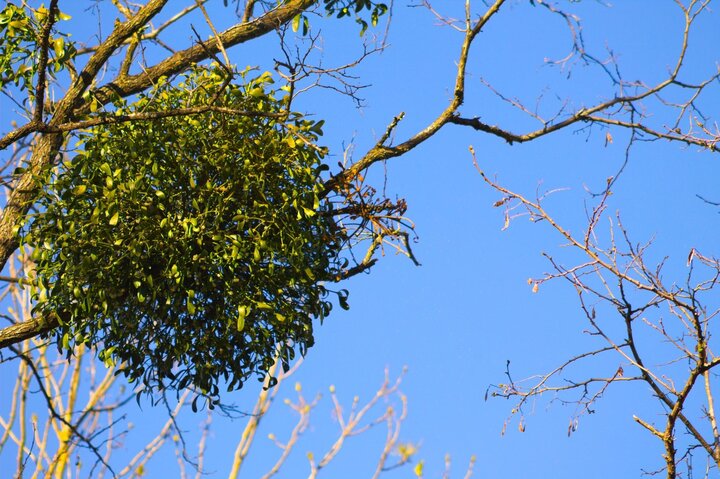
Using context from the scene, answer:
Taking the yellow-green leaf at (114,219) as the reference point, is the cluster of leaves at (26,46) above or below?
above

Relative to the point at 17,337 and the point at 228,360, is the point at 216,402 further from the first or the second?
the point at 17,337

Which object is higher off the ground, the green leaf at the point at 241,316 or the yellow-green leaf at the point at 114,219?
the yellow-green leaf at the point at 114,219

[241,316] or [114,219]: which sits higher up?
[114,219]

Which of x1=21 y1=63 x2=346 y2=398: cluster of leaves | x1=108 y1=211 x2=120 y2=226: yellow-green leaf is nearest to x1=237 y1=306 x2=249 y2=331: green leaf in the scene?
x1=21 y1=63 x2=346 y2=398: cluster of leaves

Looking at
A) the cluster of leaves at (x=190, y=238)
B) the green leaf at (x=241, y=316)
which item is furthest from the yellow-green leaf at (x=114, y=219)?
the green leaf at (x=241, y=316)

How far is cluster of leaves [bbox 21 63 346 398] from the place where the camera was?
3.06 m

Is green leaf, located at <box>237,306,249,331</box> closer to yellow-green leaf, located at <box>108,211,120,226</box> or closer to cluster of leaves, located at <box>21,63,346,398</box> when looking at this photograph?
cluster of leaves, located at <box>21,63,346,398</box>

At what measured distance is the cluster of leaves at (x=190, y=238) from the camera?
306 centimetres

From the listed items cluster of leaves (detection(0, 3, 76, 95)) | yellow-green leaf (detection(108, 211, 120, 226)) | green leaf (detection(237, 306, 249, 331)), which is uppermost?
cluster of leaves (detection(0, 3, 76, 95))

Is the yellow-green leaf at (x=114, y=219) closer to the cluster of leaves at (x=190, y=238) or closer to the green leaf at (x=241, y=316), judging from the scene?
the cluster of leaves at (x=190, y=238)

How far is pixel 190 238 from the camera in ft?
9.95

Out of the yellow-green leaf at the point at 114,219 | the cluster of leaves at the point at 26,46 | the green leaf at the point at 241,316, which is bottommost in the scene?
the green leaf at the point at 241,316

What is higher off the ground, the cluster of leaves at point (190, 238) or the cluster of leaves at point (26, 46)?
the cluster of leaves at point (26, 46)

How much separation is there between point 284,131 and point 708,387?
170cm
